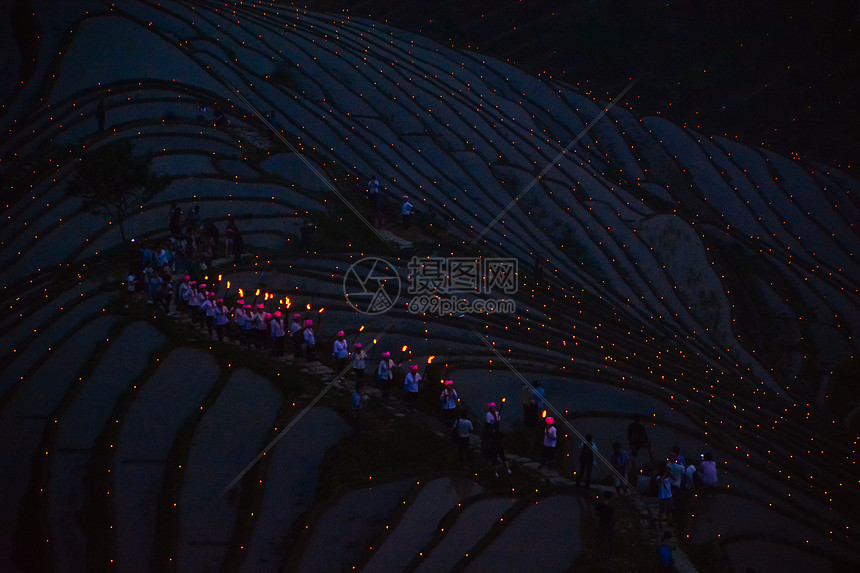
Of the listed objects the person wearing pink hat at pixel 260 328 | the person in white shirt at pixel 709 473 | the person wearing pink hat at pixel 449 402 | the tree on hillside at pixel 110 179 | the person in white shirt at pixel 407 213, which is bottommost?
the person in white shirt at pixel 709 473

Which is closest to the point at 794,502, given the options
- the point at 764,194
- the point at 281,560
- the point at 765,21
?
the point at 281,560

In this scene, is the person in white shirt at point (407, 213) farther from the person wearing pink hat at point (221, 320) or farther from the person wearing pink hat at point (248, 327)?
the person wearing pink hat at point (221, 320)

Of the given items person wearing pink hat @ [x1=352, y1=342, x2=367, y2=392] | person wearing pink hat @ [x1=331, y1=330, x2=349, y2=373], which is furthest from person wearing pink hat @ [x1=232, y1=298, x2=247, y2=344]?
person wearing pink hat @ [x1=352, y1=342, x2=367, y2=392]

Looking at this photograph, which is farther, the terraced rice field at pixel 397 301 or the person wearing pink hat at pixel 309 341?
the person wearing pink hat at pixel 309 341

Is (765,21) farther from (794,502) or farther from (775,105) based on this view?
(794,502)

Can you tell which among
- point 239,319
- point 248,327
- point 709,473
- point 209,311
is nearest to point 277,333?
point 248,327

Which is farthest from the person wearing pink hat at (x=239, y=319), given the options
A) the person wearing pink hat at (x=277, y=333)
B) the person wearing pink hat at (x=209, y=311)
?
the person wearing pink hat at (x=277, y=333)
